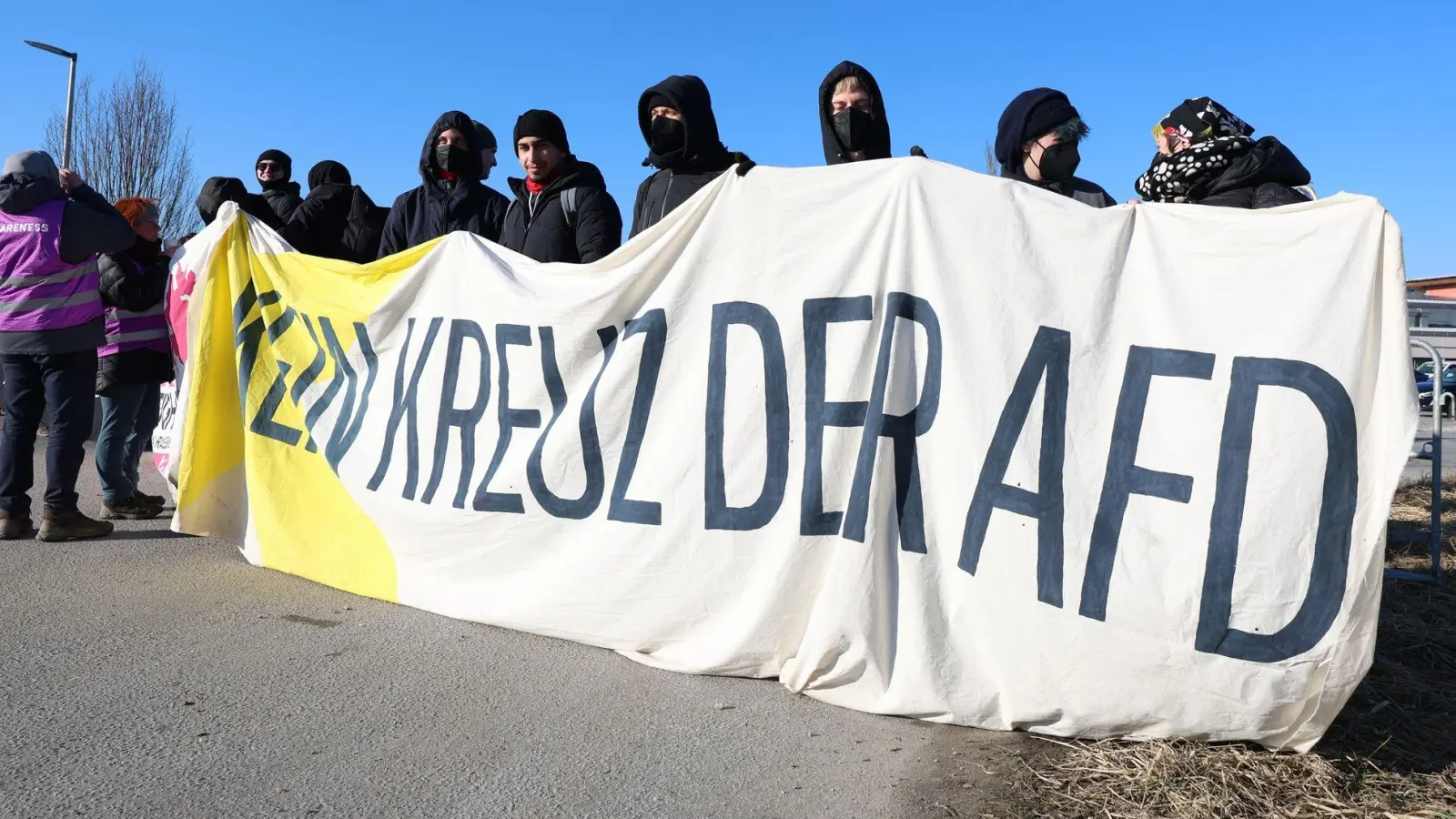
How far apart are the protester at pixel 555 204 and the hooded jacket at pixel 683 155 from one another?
17cm

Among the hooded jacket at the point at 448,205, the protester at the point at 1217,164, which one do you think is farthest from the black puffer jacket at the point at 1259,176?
the hooded jacket at the point at 448,205

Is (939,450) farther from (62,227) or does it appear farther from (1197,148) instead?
(62,227)

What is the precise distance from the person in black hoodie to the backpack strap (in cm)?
30

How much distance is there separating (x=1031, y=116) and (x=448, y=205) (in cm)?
288

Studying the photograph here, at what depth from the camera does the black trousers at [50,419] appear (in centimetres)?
549

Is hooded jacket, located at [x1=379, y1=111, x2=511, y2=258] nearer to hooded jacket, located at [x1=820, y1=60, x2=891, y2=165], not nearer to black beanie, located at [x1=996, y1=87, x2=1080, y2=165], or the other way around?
hooded jacket, located at [x1=820, y1=60, x2=891, y2=165]

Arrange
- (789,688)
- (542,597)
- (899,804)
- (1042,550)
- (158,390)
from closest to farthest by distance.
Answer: (899,804), (1042,550), (789,688), (542,597), (158,390)

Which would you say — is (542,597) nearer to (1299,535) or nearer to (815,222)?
(815,222)

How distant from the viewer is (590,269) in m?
4.03

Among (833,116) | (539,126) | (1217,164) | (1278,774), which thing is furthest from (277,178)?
(1278,774)

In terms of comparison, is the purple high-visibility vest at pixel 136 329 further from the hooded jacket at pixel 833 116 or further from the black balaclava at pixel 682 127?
the hooded jacket at pixel 833 116

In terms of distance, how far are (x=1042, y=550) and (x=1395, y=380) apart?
957 millimetres

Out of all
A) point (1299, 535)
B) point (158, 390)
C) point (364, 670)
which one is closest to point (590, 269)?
point (364, 670)

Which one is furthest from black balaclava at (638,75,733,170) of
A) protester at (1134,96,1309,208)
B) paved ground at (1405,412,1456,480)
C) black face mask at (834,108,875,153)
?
paved ground at (1405,412,1456,480)
